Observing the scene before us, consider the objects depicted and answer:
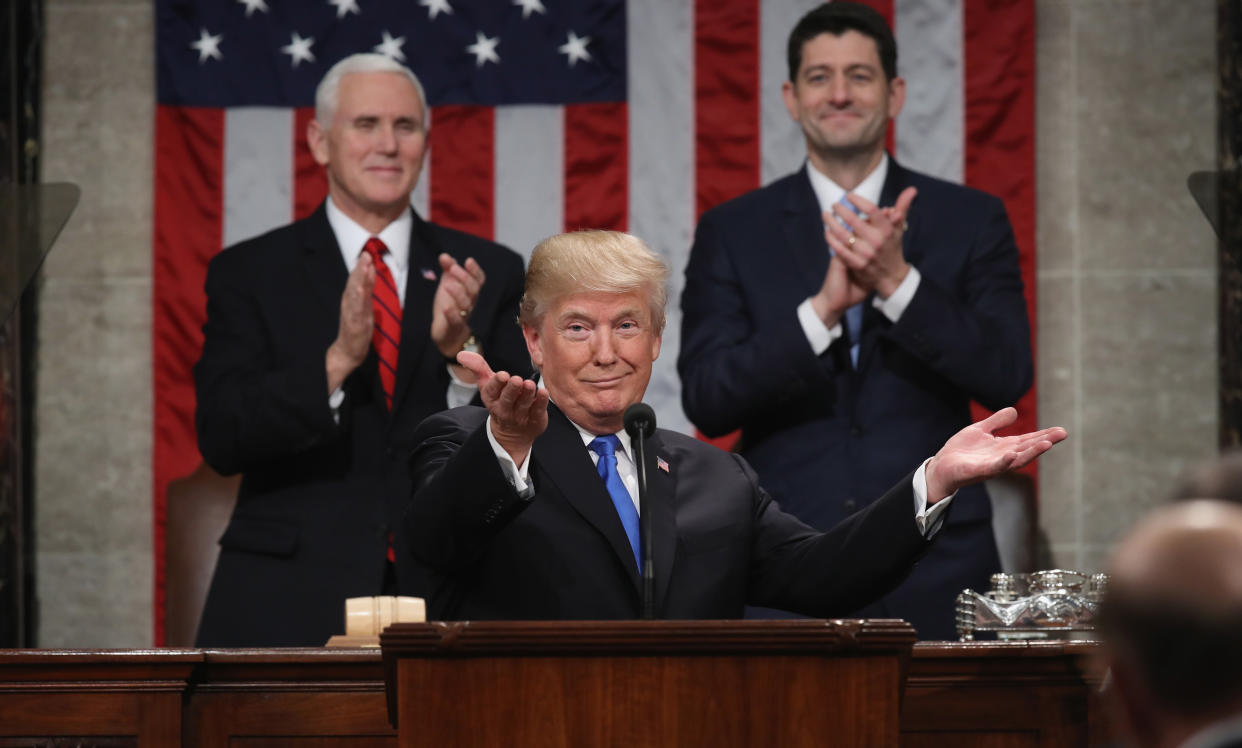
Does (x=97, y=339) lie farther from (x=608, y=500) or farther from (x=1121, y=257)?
(x=1121, y=257)

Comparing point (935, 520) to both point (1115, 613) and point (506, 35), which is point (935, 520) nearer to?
point (1115, 613)

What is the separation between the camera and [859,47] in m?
4.26

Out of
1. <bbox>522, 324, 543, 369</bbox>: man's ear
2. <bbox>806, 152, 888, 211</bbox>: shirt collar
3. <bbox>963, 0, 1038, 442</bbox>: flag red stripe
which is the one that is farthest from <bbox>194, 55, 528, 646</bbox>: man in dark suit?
<bbox>963, 0, 1038, 442</bbox>: flag red stripe

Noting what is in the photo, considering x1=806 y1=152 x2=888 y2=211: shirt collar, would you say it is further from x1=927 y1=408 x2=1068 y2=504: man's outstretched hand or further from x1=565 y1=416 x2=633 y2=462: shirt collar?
x1=927 y1=408 x2=1068 y2=504: man's outstretched hand

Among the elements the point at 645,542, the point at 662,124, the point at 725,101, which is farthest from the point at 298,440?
the point at 725,101

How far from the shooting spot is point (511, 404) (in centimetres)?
236

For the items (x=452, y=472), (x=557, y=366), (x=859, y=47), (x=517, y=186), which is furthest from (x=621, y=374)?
(x=517, y=186)

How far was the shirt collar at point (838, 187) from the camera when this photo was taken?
14.0 feet

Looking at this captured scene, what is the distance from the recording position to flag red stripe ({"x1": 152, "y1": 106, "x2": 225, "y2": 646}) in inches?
206

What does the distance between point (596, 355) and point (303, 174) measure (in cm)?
282

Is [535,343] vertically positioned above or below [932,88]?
below

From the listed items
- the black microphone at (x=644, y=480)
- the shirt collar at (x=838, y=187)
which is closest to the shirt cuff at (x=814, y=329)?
the shirt collar at (x=838, y=187)

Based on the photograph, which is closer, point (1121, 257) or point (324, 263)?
point (324, 263)

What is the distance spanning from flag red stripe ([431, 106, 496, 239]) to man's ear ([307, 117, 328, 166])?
0.92 meters
